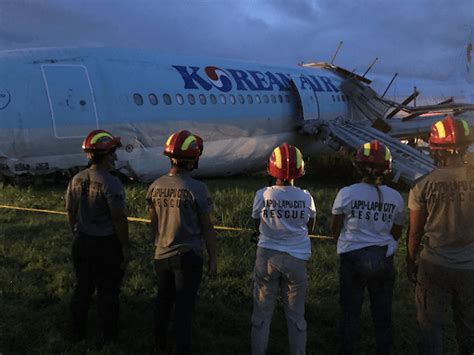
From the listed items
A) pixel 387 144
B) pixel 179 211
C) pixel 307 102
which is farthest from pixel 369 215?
pixel 307 102

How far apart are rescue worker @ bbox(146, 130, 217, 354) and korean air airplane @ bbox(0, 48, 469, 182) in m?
7.23

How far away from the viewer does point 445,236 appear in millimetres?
3883

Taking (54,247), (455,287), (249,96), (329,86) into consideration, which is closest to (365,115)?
(329,86)

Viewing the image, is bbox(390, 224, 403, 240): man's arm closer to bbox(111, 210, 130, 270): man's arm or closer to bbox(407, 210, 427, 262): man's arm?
bbox(407, 210, 427, 262): man's arm

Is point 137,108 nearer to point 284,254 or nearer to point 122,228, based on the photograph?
point 122,228

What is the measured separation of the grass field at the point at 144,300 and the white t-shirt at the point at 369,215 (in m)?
1.42

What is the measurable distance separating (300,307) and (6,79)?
28.7 ft

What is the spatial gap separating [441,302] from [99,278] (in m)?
2.98

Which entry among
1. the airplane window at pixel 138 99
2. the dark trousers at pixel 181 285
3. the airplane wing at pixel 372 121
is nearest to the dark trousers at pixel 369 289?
the dark trousers at pixel 181 285

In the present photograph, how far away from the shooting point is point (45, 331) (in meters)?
4.74

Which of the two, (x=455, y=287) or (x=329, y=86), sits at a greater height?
(x=329, y=86)

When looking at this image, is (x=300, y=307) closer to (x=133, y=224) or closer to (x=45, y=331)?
(x=45, y=331)

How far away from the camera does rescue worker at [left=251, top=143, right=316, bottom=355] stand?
13.6ft

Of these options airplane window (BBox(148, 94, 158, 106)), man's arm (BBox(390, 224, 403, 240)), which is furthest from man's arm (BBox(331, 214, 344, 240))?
airplane window (BBox(148, 94, 158, 106))
